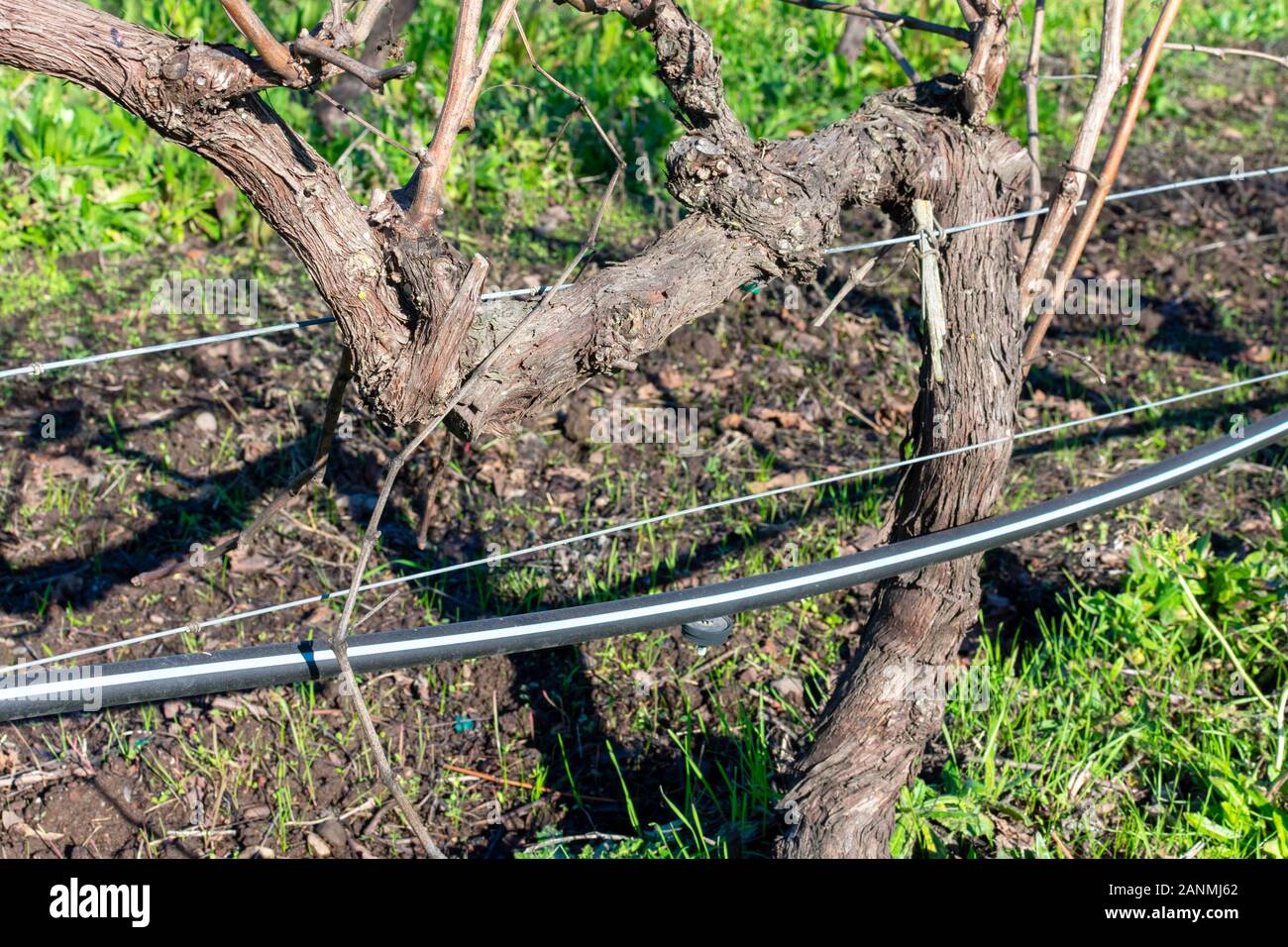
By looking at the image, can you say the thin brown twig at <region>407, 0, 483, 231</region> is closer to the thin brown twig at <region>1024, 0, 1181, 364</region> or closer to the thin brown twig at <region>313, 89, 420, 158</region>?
the thin brown twig at <region>313, 89, 420, 158</region>

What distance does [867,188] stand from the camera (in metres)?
2.34

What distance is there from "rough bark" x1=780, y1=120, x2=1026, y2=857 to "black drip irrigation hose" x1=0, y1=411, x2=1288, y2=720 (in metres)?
0.23

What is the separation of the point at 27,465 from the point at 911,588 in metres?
2.51

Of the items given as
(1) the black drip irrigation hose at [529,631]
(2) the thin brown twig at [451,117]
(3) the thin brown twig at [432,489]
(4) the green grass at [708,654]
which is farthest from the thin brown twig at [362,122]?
(3) the thin brown twig at [432,489]

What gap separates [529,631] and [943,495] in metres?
1.07

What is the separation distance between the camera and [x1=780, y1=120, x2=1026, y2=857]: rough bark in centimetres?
245

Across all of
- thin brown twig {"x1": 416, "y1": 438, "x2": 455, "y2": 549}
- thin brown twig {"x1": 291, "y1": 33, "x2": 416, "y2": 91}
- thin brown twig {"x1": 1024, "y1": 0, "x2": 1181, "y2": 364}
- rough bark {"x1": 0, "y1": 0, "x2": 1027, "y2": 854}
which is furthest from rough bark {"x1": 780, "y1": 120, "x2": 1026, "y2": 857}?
thin brown twig {"x1": 291, "y1": 33, "x2": 416, "y2": 91}

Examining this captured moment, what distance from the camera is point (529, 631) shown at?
1872mm

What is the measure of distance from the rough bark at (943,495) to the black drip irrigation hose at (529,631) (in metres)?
0.23

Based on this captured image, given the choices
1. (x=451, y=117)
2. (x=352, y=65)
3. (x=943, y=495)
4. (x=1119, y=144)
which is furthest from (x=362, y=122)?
(x=1119, y=144)

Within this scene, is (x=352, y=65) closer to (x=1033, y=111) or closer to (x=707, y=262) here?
(x=707, y=262)

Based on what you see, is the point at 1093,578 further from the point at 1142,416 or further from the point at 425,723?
the point at 425,723
